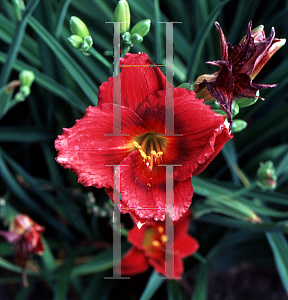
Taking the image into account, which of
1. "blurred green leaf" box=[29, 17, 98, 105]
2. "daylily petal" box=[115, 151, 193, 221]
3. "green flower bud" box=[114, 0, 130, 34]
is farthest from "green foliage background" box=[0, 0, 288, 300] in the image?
"daylily petal" box=[115, 151, 193, 221]

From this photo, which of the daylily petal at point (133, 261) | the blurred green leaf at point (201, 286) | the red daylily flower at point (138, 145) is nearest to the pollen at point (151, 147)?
the red daylily flower at point (138, 145)

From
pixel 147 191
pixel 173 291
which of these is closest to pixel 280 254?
pixel 173 291

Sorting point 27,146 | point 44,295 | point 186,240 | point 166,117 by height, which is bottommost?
point 44,295

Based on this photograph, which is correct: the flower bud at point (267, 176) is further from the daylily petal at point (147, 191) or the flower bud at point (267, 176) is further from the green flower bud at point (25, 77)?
the green flower bud at point (25, 77)

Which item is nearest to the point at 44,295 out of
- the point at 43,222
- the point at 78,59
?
the point at 43,222

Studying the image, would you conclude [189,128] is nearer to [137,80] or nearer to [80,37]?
[137,80]

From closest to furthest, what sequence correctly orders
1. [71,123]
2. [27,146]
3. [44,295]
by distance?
1. [71,123]
2. [27,146]
3. [44,295]

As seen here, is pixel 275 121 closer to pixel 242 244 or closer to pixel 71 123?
pixel 242 244
